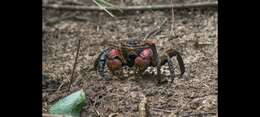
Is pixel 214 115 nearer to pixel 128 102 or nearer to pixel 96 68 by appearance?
pixel 128 102

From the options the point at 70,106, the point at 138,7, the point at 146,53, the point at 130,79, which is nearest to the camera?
the point at 70,106

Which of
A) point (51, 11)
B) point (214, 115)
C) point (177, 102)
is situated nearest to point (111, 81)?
point (177, 102)

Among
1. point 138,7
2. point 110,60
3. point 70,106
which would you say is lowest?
point 70,106

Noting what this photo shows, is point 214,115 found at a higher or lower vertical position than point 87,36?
lower

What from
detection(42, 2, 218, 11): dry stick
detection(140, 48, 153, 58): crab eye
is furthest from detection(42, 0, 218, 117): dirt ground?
detection(140, 48, 153, 58): crab eye

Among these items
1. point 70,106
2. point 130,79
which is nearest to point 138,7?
point 130,79

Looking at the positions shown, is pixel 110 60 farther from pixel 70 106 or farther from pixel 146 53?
pixel 70 106
